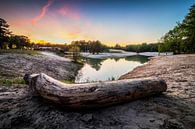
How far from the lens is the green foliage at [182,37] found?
106ft

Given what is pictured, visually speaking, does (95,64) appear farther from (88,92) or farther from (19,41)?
(88,92)

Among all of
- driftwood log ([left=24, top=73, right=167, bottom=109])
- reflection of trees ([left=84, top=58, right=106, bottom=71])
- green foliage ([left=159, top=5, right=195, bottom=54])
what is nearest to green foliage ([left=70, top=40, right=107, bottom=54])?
reflection of trees ([left=84, top=58, right=106, bottom=71])

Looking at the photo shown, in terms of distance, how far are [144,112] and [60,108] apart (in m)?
1.91

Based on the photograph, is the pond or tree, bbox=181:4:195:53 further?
tree, bbox=181:4:195:53

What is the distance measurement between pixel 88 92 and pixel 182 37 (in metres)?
37.0

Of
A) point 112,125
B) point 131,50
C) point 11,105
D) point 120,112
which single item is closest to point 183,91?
point 120,112

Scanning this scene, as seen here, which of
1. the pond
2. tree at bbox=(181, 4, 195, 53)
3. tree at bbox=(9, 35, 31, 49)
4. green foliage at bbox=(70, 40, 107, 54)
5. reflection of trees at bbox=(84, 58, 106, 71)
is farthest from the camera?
green foliage at bbox=(70, 40, 107, 54)

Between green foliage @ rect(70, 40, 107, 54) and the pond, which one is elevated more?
green foliage @ rect(70, 40, 107, 54)

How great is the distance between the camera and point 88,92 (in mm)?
3725

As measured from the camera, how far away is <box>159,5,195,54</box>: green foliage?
32438 millimetres

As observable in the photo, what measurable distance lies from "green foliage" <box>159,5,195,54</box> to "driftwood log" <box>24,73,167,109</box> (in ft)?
107

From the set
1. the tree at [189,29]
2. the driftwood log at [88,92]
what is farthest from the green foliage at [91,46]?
the driftwood log at [88,92]

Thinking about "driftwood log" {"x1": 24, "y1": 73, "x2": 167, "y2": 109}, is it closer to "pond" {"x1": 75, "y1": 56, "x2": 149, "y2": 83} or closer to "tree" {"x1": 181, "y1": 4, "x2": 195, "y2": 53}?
"pond" {"x1": 75, "y1": 56, "x2": 149, "y2": 83}

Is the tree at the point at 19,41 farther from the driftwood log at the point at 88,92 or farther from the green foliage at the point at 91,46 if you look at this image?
the green foliage at the point at 91,46
